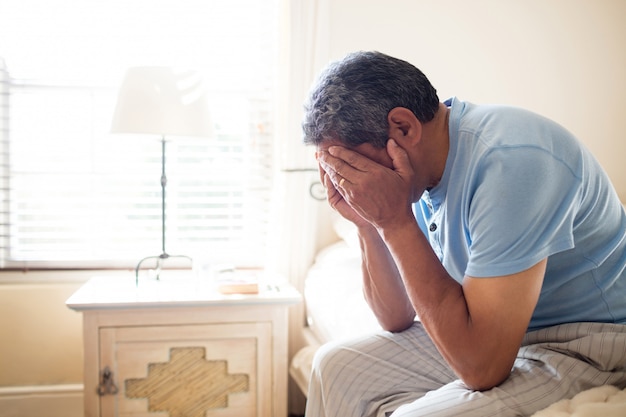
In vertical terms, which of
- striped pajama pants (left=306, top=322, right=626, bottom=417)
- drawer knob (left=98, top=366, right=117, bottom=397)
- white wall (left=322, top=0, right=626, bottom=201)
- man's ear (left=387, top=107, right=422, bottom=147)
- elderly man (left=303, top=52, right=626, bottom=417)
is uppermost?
white wall (left=322, top=0, right=626, bottom=201)

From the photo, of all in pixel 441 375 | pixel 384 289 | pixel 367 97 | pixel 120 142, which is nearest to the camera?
pixel 367 97

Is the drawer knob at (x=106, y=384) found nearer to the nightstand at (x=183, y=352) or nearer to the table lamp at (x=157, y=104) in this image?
the nightstand at (x=183, y=352)

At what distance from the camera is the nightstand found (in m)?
1.78

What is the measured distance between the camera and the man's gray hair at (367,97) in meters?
1.02

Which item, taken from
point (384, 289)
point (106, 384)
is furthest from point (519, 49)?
point (106, 384)

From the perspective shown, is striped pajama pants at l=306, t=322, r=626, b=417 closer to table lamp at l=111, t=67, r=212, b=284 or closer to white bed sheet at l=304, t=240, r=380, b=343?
white bed sheet at l=304, t=240, r=380, b=343

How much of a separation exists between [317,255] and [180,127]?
0.80m

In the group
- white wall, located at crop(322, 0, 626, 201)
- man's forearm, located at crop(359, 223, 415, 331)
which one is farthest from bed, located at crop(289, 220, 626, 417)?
white wall, located at crop(322, 0, 626, 201)

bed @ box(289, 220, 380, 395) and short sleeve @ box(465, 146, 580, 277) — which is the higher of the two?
short sleeve @ box(465, 146, 580, 277)

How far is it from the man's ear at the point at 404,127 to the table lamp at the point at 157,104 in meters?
1.00

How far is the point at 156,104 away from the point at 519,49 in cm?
150

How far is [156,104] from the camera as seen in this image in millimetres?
1850

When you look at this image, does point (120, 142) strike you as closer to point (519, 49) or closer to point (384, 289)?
point (384, 289)

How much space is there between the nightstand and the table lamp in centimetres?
52
